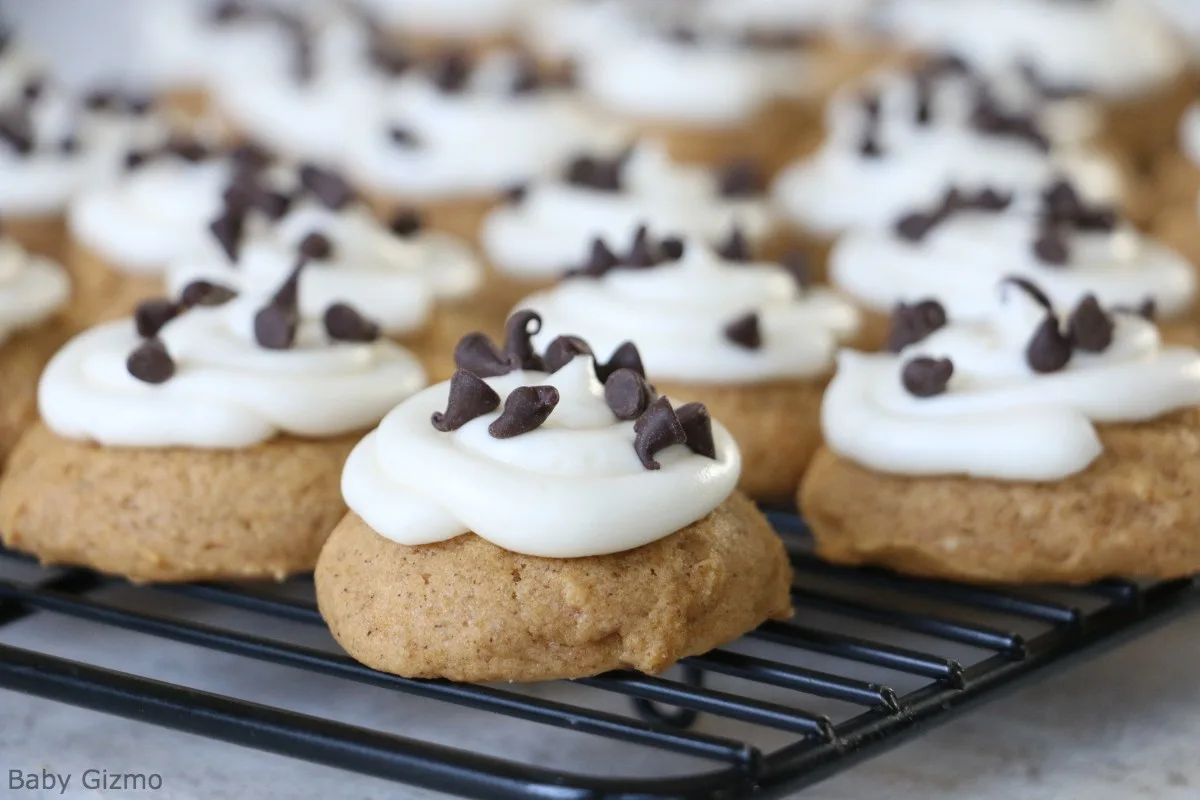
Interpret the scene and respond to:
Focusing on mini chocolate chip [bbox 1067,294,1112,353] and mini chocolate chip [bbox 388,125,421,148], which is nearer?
mini chocolate chip [bbox 1067,294,1112,353]

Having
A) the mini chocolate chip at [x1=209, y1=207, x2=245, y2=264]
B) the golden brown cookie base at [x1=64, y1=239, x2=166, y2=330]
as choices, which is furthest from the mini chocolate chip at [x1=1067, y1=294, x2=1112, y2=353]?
the golden brown cookie base at [x1=64, y1=239, x2=166, y2=330]

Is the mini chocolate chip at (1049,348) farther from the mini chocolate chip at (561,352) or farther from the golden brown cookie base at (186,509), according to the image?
the golden brown cookie base at (186,509)

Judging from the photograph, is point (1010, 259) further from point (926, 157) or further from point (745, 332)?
point (926, 157)

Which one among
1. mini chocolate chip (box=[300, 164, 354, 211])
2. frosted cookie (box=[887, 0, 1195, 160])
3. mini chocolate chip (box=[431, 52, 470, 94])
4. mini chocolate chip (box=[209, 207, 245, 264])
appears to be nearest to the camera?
mini chocolate chip (box=[209, 207, 245, 264])

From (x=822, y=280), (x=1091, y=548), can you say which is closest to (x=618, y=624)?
(x=1091, y=548)

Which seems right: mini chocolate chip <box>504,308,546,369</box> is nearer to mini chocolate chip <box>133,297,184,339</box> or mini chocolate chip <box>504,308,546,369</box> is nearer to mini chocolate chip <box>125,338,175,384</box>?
mini chocolate chip <box>125,338,175,384</box>

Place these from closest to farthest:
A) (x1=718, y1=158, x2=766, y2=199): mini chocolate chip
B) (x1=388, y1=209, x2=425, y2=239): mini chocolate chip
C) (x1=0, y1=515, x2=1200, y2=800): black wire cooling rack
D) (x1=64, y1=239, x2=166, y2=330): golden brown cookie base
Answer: (x1=0, y1=515, x2=1200, y2=800): black wire cooling rack < (x1=388, y1=209, x2=425, y2=239): mini chocolate chip < (x1=64, y1=239, x2=166, y2=330): golden brown cookie base < (x1=718, y1=158, x2=766, y2=199): mini chocolate chip

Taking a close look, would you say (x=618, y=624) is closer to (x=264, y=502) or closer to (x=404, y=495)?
(x=404, y=495)
